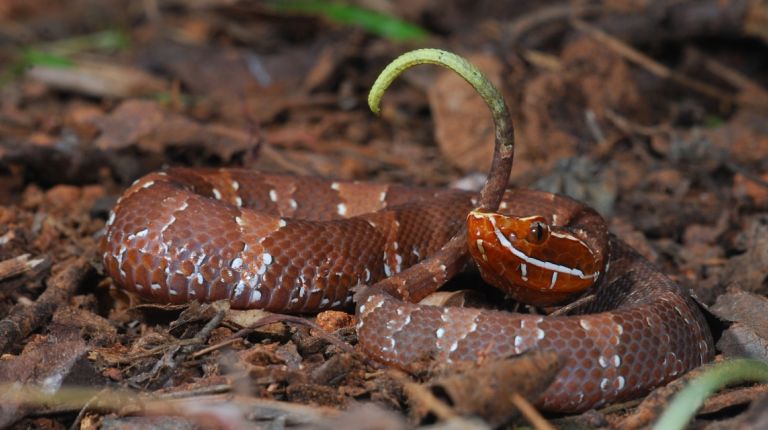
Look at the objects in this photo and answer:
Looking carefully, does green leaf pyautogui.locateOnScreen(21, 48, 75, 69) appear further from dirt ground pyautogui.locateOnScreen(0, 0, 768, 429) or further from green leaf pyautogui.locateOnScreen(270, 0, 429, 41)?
green leaf pyautogui.locateOnScreen(270, 0, 429, 41)

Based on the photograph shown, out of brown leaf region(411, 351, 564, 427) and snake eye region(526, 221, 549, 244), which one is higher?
snake eye region(526, 221, 549, 244)

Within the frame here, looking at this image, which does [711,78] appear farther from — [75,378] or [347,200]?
[75,378]

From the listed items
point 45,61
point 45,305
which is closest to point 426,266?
point 45,305

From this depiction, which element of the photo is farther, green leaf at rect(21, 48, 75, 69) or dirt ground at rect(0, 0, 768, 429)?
green leaf at rect(21, 48, 75, 69)

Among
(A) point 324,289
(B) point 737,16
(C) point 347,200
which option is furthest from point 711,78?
(A) point 324,289

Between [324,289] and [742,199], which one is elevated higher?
[742,199]

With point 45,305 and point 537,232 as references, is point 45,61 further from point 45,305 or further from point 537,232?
point 537,232

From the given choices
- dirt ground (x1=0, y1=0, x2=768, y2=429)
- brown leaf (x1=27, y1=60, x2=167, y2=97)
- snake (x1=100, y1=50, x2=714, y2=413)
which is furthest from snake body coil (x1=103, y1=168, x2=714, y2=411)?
brown leaf (x1=27, y1=60, x2=167, y2=97)

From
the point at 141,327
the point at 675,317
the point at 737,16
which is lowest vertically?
the point at 141,327
